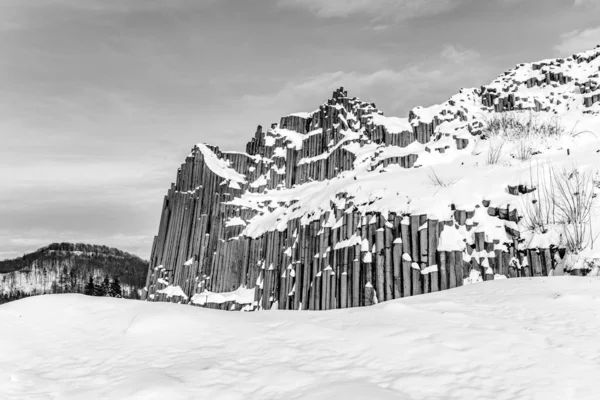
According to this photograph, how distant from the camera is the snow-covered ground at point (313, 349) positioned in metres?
3.89

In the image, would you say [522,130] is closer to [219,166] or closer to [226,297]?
[226,297]

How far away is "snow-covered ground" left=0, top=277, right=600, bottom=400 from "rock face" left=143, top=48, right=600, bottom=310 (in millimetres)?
5694

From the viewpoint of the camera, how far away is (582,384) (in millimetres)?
3592

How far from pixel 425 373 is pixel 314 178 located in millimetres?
27107

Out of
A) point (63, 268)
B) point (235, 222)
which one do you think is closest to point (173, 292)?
point (235, 222)

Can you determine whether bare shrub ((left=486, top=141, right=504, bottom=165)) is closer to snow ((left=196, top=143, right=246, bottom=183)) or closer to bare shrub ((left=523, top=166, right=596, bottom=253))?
bare shrub ((left=523, top=166, right=596, bottom=253))

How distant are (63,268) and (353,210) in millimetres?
172602

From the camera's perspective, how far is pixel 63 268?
164 metres

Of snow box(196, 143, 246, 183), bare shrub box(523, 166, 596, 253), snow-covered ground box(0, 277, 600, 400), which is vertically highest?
snow box(196, 143, 246, 183)

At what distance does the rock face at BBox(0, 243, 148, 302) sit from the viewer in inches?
5733

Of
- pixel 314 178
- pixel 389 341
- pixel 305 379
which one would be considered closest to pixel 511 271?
pixel 389 341

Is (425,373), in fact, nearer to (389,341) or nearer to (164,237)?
(389,341)

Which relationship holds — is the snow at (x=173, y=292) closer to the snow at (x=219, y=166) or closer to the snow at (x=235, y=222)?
the snow at (x=235, y=222)

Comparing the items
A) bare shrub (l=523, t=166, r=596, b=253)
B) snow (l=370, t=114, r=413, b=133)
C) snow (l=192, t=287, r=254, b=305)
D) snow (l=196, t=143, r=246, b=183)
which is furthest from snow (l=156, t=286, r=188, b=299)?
bare shrub (l=523, t=166, r=596, b=253)
